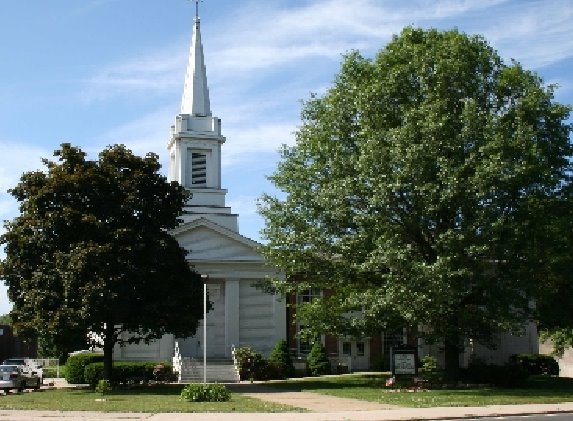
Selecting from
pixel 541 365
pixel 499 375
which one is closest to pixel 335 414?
pixel 499 375

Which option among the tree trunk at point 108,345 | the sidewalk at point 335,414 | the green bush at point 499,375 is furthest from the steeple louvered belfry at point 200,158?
the sidewalk at point 335,414

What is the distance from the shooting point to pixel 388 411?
22688 mm

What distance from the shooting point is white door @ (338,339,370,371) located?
48.1 metres

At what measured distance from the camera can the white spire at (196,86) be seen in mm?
52656

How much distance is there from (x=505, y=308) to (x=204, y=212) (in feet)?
83.1

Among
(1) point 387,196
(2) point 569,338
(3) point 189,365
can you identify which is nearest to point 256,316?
(3) point 189,365

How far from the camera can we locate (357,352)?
159 ft

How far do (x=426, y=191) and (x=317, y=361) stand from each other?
59.4ft

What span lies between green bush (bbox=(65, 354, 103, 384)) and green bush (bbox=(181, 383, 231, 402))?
16413mm

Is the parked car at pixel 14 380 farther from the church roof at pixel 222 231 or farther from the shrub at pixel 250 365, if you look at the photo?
the church roof at pixel 222 231

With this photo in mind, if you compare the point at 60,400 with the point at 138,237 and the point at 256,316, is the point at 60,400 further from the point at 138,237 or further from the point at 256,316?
the point at 256,316

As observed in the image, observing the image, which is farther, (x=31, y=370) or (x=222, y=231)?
(x=31, y=370)

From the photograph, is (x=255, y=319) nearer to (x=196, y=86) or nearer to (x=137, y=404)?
(x=196, y=86)

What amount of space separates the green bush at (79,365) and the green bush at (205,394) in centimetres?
1641
